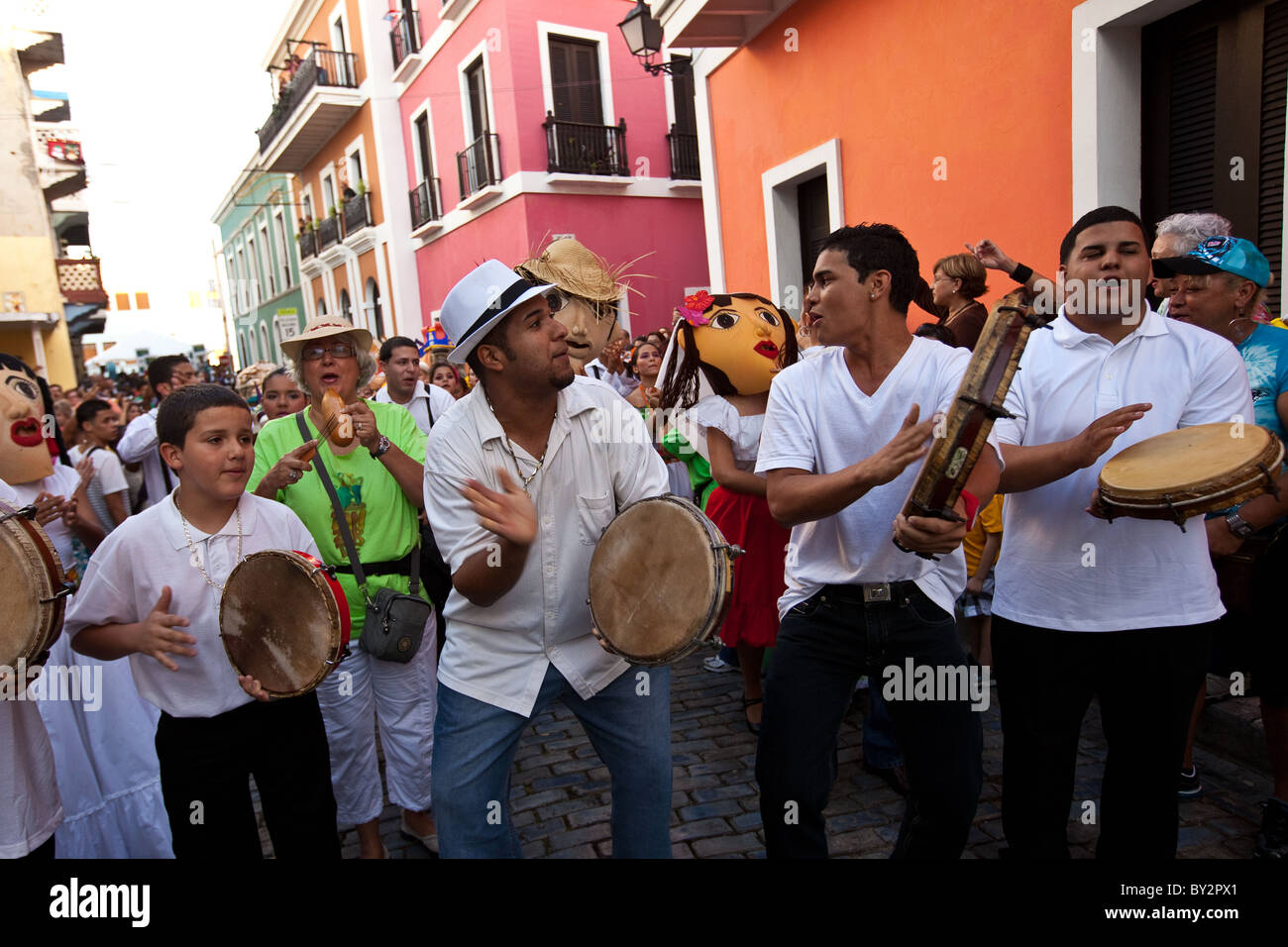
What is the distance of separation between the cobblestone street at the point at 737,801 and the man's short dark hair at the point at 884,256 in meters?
2.15

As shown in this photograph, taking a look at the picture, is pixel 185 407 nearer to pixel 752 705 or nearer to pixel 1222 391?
pixel 752 705

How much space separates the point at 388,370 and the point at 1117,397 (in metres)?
4.33

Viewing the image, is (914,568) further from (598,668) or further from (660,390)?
(660,390)

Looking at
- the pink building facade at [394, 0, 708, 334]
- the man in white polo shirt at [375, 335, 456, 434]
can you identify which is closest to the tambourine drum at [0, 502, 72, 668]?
the man in white polo shirt at [375, 335, 456, 434]

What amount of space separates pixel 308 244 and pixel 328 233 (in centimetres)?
260

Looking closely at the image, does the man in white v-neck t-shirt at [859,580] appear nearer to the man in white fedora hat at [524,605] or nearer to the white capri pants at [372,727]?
the man in white fedora hat at [524,605]

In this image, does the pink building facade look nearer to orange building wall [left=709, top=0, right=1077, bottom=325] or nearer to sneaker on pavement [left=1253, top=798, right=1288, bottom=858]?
orange building wall [left=709, top=0, right=1077, bottom=325]

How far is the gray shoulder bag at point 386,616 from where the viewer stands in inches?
129

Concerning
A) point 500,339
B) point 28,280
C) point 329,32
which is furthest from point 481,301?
point 28,280

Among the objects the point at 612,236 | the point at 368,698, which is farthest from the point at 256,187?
the point at 368,698

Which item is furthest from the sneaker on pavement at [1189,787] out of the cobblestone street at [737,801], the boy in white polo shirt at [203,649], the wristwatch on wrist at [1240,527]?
the boy in white polo shirt at [203,649]

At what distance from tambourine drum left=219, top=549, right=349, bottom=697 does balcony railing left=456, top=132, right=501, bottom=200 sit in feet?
48.6

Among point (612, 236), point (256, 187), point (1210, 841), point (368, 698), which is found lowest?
point (1210, 841)
